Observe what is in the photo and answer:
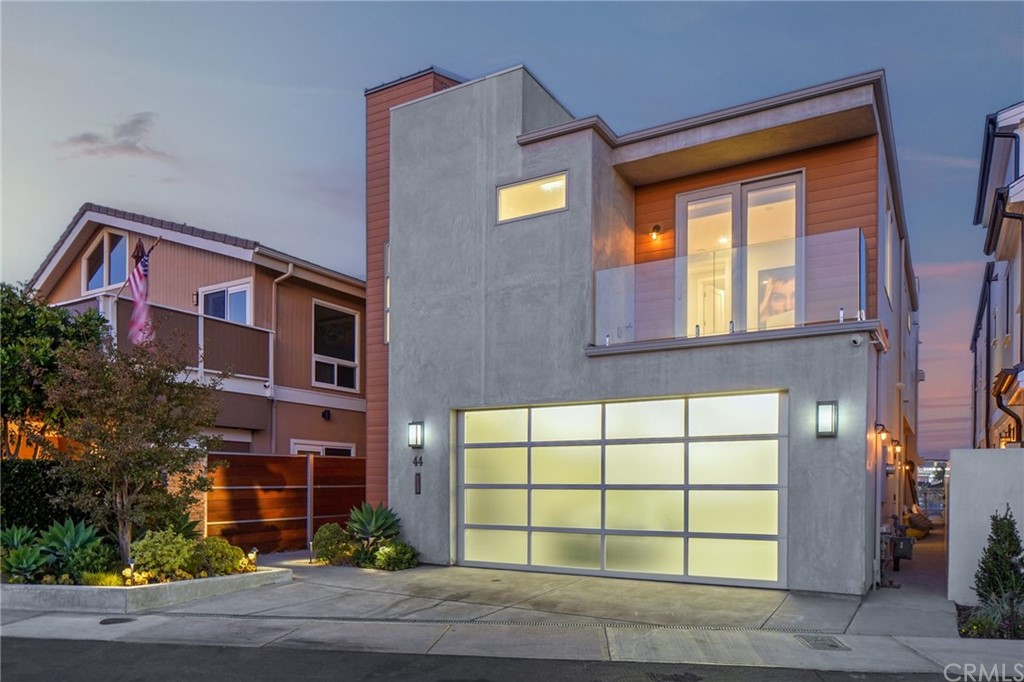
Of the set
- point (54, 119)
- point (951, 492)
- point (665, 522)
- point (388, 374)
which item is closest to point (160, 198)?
point (54, 119)

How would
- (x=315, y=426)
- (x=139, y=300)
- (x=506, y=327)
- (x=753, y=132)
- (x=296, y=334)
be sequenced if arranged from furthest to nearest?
(x=315, y=426) < (x=296, y=334) < (x=139, y=300) < (x=506, y=327) < (x=753, y=132)

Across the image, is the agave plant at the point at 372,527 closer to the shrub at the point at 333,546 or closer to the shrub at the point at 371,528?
the shrub at the point at 371,528

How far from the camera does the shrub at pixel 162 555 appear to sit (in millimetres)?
9703

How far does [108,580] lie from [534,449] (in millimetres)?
6302

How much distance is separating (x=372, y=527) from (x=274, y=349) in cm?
627

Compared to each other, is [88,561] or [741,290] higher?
[741,290]

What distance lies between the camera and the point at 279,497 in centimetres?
1412

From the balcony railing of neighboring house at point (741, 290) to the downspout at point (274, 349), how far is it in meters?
8.58

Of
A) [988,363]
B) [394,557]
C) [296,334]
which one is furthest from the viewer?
[988,363]

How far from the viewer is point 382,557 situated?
12.3 meters

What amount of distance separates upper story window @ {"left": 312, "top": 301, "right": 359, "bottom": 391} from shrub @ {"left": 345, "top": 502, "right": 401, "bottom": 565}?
622 centimetres

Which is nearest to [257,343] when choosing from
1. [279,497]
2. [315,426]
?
[315,426]

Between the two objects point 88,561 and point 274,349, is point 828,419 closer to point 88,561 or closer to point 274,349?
point 88,561

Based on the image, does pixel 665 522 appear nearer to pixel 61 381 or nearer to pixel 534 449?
pixel 534 449
